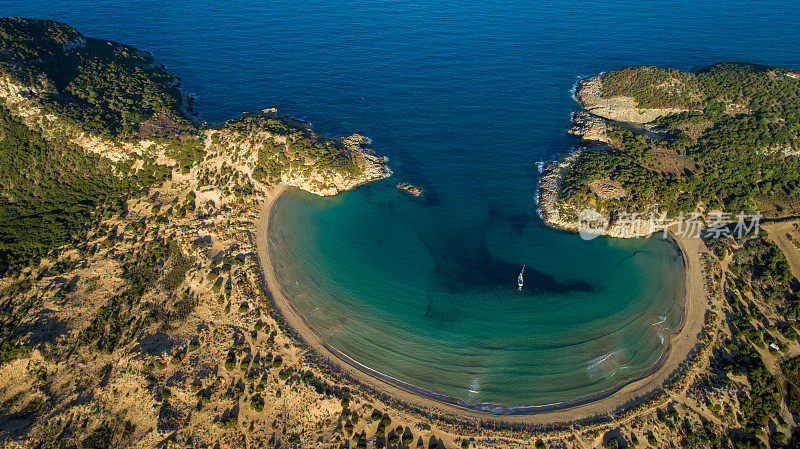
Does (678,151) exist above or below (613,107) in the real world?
below

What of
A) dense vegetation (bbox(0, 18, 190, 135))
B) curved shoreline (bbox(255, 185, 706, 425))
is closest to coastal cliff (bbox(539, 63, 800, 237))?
curved shoreline (bbox(255, 185, 706, 425))

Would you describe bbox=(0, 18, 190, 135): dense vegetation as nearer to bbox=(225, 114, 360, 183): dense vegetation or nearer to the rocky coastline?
bbox=(225, 114, 360, 183): dense vegetation

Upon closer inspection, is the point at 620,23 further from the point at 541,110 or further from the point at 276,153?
the point at 276,153

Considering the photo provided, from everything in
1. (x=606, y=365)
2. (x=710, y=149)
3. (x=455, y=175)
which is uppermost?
(x=455, y=175)

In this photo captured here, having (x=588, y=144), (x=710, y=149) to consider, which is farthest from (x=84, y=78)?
(x=710, y=149)

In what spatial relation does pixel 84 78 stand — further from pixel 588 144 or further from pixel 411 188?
pixel 588 144

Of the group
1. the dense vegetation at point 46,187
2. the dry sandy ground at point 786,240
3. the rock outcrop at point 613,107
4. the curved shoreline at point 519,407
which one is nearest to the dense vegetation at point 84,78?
the dense vegetation at point 46,187
